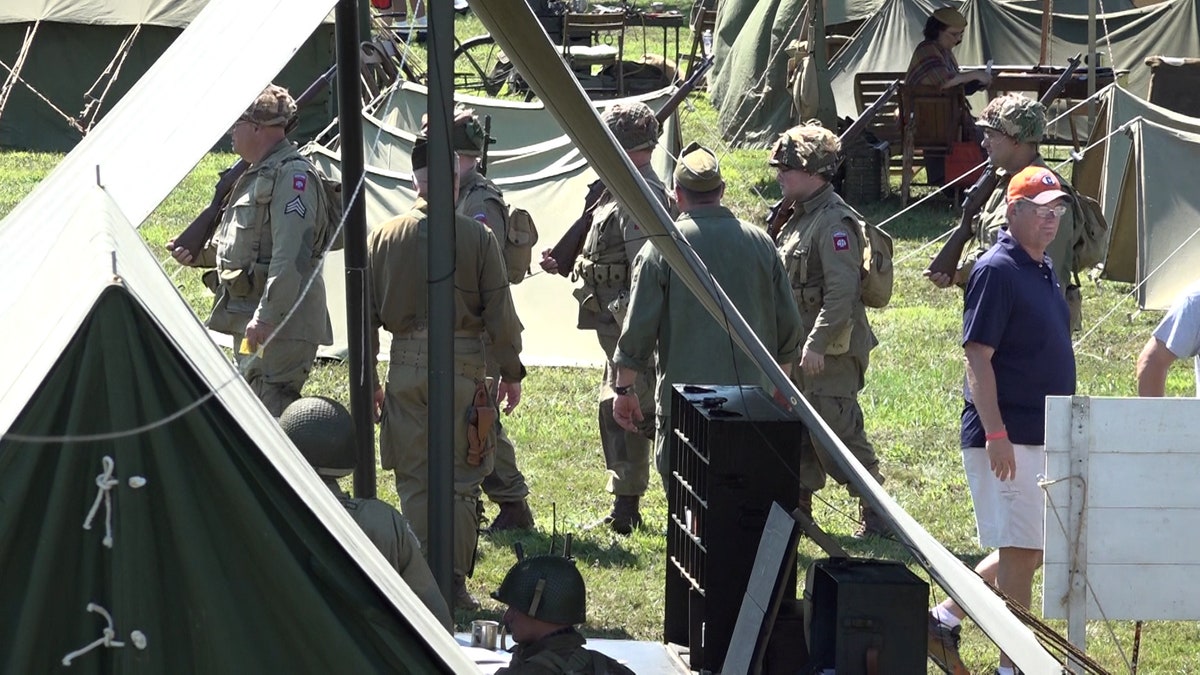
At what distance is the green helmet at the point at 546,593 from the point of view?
4.48 metres

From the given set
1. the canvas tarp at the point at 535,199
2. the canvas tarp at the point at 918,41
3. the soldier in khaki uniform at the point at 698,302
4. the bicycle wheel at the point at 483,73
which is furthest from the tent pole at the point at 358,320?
the bicycle wheel at the point at 483,73

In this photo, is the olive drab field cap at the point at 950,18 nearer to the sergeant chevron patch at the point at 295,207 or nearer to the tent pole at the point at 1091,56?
the tent pole at the point at 1091,56

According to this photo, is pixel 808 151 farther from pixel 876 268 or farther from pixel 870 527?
pixel 870 527

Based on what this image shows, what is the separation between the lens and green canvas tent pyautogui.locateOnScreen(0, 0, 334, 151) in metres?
17.9

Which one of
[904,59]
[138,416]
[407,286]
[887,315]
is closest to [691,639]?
[407,286]

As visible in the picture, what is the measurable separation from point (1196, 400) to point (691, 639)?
193 cm

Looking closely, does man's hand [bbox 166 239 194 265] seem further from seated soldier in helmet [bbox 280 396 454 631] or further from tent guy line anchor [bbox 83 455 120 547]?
tent guy line anchor [bbox 83 455 120 547]

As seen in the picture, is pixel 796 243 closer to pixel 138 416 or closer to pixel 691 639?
pixel 691 639

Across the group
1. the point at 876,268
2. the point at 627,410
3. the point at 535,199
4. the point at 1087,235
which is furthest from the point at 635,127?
the point at 535,199

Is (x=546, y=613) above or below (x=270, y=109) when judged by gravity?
below

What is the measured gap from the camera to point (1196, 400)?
5.52 m

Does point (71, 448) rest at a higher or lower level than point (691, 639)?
higher

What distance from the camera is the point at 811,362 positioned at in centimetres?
725

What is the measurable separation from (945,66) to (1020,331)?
8773 mm
